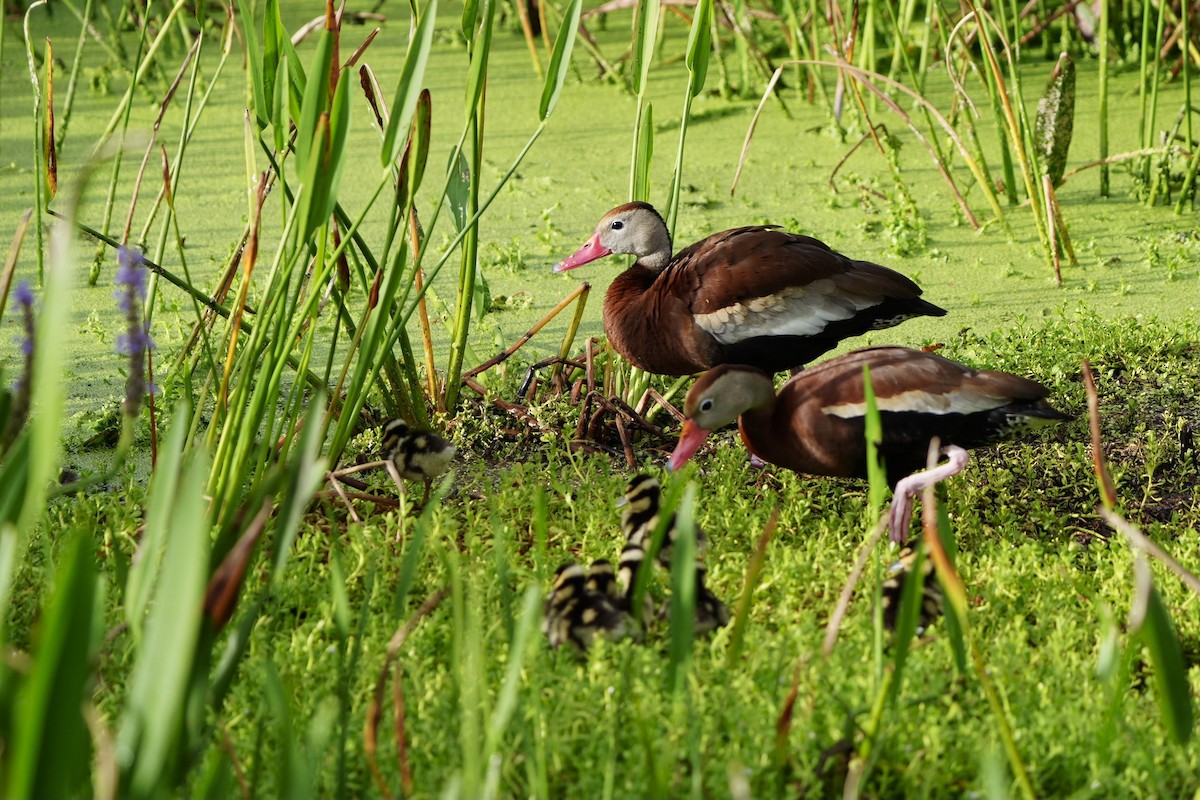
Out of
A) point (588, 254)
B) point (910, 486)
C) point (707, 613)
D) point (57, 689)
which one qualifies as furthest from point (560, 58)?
point (57, 689)

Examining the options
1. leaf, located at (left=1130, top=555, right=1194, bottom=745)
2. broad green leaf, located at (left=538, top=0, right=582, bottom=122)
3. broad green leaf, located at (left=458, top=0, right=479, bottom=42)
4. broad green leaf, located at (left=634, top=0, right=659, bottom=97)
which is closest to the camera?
leaf, located at (left=1130, top=555, right=1194, bottom=745)

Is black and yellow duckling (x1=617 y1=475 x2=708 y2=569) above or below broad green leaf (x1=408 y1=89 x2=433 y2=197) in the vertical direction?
below

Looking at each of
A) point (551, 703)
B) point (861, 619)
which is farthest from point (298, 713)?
point (861, 619)

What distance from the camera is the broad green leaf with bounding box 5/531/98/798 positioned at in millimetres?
1407

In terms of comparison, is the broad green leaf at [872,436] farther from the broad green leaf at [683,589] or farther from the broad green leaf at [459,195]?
the broad green leaf at [459,195]

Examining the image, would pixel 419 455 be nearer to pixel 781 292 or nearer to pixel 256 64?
pixel 256 64

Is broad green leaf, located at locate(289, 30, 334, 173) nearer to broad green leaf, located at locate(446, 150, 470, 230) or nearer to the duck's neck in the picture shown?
broad green leaf, located at locate(446, 150, 470, 230)

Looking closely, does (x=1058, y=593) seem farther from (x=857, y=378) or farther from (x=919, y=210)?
(x=919, y=210)

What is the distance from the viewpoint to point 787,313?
382cm

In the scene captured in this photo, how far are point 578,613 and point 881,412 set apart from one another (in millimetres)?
989

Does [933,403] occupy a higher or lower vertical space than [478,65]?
lower

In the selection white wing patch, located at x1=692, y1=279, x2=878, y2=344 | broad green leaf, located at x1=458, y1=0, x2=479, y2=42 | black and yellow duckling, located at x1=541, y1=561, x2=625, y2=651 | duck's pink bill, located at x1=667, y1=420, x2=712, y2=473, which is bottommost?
black and yellow duckling, located at x1=541, y1=561, x2=625, y2=651

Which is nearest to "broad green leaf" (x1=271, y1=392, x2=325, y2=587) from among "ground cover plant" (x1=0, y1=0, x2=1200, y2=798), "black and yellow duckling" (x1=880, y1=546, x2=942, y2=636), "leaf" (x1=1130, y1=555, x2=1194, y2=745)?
"ground cover plant" (x1=0, y1=0, x2=1200, y2=798)

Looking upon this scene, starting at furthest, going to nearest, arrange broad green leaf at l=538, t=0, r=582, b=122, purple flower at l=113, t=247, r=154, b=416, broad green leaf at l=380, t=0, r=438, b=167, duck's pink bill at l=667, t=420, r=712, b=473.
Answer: duck's pink bill at l=667, t=420, r=712, b=473, broad green leaf at l=538, t=0, r=582, b=122, broad green leaf at l=380, t=0, r=438, b=167, purple flower at l=113, t=247, r=154, b=416
